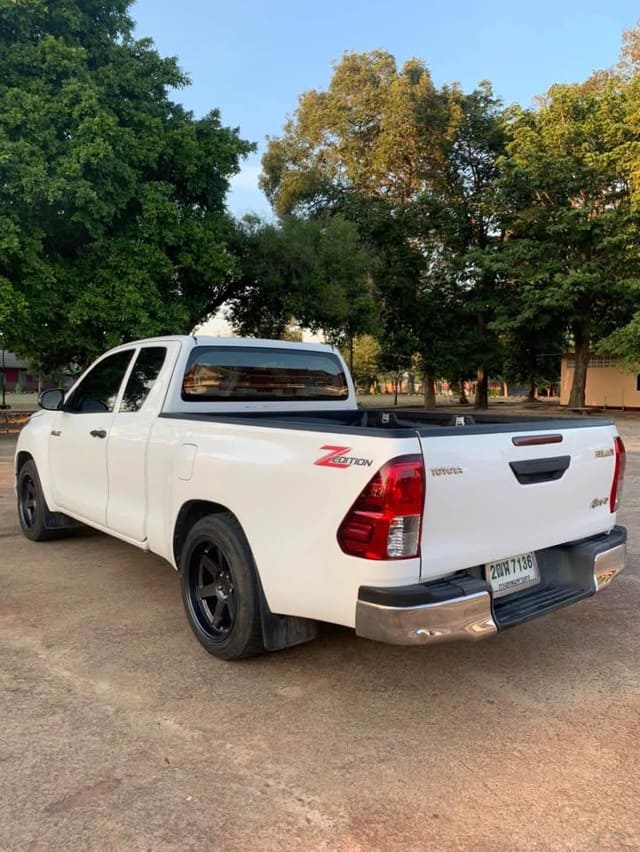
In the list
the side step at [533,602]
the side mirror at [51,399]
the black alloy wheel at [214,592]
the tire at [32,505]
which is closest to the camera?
the side step at [533,602]

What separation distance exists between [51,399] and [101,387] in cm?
84

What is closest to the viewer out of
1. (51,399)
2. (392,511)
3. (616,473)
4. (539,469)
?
(392,511)

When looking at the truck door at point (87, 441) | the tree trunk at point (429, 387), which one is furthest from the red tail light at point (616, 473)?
the tree trunk at point (429, 387)

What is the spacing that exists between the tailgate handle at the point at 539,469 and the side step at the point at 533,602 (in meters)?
0.61

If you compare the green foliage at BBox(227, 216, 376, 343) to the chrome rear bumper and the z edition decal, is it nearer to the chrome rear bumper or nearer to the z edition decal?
the z edition decal

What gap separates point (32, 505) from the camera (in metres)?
6.59

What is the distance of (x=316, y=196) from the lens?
32.2 meters

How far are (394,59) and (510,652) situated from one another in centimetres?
3463

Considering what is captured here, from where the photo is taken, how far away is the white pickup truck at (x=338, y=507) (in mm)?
2809

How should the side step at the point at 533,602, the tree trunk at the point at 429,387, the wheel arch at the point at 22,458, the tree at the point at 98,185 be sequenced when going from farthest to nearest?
the tree trunk at the point at 429,387, the tree at the point at 98,185, the wheel arch at the point at 22,458, the side step at the point at 533,602

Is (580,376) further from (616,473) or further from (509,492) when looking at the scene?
(509,492)

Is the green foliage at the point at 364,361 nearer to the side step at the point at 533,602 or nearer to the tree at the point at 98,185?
the tree at the point at 98,185

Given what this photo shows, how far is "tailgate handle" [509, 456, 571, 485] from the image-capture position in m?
3.21

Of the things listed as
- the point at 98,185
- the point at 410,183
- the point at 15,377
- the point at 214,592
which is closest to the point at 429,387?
the point at 410,183
